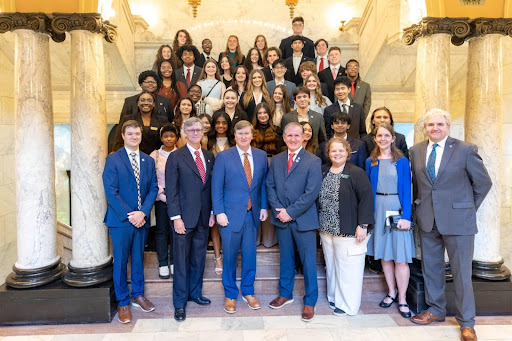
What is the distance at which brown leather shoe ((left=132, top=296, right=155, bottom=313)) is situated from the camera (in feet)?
13.2

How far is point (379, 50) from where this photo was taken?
23.2 feet

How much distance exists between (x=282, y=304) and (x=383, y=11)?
5743 mm

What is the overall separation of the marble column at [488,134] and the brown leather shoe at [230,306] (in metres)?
2.70

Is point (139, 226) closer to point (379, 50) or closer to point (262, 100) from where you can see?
point (262, 100)

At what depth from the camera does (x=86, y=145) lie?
3967 millimetres

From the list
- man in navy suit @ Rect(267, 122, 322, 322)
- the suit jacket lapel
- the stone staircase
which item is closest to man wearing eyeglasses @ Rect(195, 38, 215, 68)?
man in navy suit @ Rect(267, 122, 322, 322)

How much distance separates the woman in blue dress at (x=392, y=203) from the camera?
383 centimetres

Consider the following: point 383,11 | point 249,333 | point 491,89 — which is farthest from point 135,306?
point 383,11

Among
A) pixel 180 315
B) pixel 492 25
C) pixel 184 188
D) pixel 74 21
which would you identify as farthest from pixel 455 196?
pixel 74 21

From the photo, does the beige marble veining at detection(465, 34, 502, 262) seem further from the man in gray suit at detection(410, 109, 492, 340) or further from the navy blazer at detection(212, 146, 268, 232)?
the navy blazer at detection(212, 146, 268, 232)

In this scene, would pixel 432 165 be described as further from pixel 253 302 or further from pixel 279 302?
pixel 253 302

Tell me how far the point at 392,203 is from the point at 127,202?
2.78m

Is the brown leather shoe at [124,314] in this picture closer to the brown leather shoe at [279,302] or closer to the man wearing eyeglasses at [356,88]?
the brown leather shoe at [279,302]

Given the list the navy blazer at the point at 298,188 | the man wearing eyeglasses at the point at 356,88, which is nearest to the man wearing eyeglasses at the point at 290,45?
the man wearing eyeglasses at the point at 356,88
